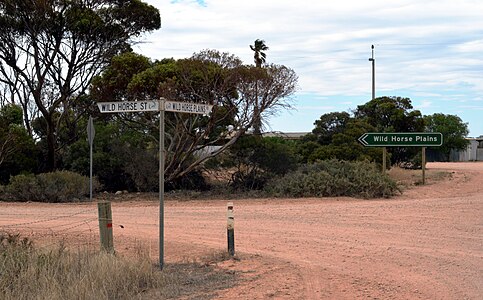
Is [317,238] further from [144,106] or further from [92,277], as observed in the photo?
[92,277]

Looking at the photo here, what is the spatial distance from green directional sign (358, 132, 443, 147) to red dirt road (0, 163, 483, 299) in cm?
387

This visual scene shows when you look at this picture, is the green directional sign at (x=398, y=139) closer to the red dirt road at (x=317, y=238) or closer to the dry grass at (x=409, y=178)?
the dry grass at (x=409, y=178)

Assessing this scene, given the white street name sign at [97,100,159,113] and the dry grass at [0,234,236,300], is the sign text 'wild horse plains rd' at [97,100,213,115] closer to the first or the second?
the white street name sign at [97,100,159,113]

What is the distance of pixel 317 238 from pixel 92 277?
5.48 meters

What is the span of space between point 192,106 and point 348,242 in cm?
445

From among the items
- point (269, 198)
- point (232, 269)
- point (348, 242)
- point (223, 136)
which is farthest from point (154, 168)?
point (232, 269)

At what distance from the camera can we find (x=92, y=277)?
893 cm

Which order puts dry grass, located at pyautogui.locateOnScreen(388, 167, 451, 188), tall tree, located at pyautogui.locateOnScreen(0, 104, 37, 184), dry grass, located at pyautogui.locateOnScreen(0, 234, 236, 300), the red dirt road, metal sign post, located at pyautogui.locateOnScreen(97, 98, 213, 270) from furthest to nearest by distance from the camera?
dry grass, located at pyautogui.locateOnScreen(388, 167, 451, 188) < tall tree, located at pyautogui.locateOnScreen(0, 104, 37, 184) < metal sign post, located at pyautogui.locateOnScreen(97, 98, 213, 270) < the red dirt road < dry grass, located at pyautogui.locateOnScreen(0, 234, 236, 300)

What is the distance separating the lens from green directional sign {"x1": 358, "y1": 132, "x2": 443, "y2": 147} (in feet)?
83.3

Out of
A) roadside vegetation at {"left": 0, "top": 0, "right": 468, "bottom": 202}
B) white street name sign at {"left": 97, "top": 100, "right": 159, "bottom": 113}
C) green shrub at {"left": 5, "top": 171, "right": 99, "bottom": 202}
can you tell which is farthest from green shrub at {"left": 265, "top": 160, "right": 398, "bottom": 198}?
white street name sign at {"left": 97, "top": 100, "right": 159, "bottom": 113}

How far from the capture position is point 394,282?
9.18 m

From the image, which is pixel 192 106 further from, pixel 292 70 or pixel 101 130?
pixel 101 130

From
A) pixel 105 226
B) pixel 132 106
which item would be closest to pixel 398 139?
pixel 105 226

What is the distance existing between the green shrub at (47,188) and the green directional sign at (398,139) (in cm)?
1093
